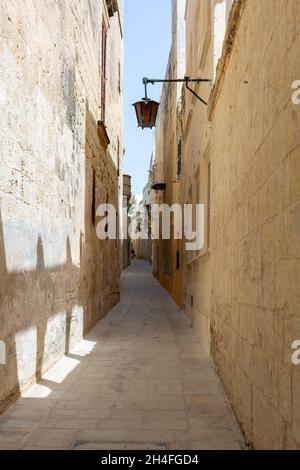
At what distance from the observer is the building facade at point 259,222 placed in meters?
2.36

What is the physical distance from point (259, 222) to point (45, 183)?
10.4 ft

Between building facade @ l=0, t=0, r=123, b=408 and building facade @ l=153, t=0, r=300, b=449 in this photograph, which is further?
building facade @ l=0, t=0, r=123, b=408

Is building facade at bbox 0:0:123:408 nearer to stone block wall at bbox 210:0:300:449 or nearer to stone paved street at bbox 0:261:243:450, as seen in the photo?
stone paved street at bbox 0:261:243:450

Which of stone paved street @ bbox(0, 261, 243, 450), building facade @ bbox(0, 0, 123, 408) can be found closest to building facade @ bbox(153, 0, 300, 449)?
stone paved street @ bbox(0, 261, 243, 450)

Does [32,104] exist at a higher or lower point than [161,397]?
higher

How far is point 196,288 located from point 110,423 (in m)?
5.41

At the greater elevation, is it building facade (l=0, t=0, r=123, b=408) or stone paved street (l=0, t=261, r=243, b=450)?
building facade (l=0, t=0, r=123, b=408)

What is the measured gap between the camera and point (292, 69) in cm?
235

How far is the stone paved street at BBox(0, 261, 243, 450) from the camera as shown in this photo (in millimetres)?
3543

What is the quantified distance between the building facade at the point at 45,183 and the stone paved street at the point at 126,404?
0.31m

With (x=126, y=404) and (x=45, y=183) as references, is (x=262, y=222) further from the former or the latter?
(x=45, y=183)

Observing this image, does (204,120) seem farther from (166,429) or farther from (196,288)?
(166,429)

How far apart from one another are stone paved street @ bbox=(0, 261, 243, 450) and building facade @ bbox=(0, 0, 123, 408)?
0.31 meters

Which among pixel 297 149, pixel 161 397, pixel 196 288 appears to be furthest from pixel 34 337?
pixel 196 288
